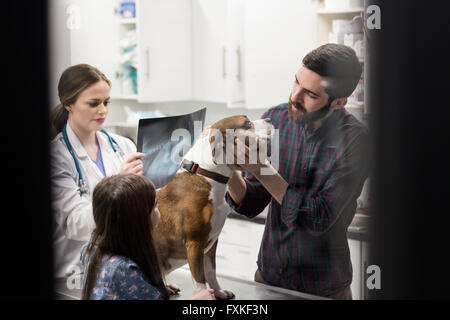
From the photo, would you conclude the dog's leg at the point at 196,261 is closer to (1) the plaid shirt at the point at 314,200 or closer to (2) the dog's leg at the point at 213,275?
(2) the dog's leg at the point at 213,275

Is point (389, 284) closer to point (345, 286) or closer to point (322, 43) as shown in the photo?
point (345, 286)

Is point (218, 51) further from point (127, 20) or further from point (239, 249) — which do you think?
point (239, 249)

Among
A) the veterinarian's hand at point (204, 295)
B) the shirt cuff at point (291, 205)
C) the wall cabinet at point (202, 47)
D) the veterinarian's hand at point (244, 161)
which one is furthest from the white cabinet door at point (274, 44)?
the veterinarian's hand at point (204, 295)

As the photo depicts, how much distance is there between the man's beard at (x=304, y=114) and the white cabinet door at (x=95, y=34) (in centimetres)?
48

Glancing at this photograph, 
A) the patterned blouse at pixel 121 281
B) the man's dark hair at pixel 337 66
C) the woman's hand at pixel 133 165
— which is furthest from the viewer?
the woman's hand at pixel 133 165

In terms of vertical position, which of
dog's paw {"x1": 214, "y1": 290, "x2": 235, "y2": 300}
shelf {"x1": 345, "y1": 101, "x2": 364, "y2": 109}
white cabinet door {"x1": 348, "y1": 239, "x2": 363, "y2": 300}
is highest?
shelf {"x1": 345, "y1": 101, "x2": 364, "y2": 109}

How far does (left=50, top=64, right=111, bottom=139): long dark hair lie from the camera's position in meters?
1.53

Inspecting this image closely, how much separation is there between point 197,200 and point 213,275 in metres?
0.21

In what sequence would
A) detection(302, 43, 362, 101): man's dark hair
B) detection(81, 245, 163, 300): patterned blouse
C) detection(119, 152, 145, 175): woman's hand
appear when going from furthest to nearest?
detection(119, 152, 145, 175): woman's hand → detection(302, 43, 362, 101): man's dark hair → detection(81, 245, 163, 300): patterned blouse

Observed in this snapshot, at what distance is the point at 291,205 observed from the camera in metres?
1.43

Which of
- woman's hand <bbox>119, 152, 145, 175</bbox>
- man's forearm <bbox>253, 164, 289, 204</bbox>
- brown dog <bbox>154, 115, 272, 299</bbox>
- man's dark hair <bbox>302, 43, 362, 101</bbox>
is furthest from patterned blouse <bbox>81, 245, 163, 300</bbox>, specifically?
man's dark hair <bbox>302, 43, 362, 101</bbox>

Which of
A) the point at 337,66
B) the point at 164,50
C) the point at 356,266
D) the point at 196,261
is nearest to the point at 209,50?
the point at 164,50

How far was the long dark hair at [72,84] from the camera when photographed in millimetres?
1525

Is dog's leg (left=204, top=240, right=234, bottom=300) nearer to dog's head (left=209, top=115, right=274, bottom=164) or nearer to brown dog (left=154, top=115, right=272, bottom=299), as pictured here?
brown dog (left=154, top=115, right=272, bottom=299)
